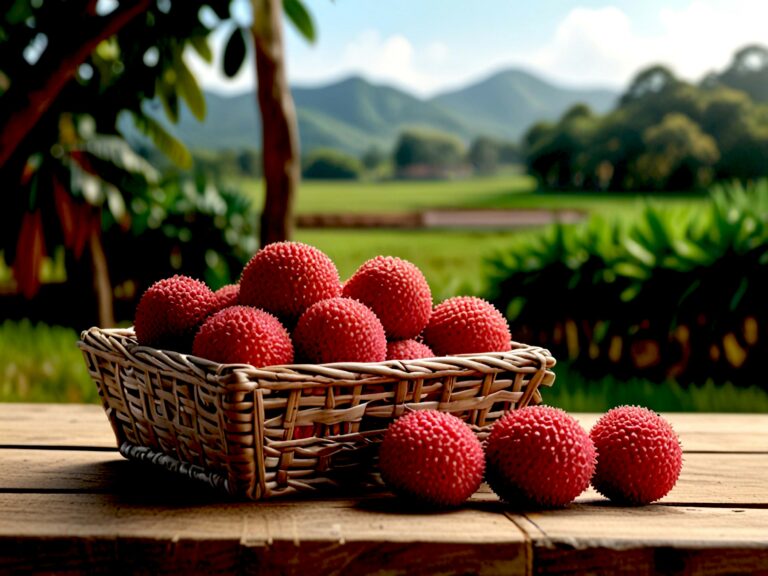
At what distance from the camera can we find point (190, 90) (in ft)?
6.65

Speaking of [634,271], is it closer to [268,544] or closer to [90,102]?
[90,102]

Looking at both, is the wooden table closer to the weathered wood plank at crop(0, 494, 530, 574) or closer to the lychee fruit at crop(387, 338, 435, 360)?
the weathered wood plank at crop(0, 494, 530, 574)

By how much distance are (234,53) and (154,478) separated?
3.70 feet

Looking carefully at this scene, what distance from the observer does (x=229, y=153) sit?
9.11 m

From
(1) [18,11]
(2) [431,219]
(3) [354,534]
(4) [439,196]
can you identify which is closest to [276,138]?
(1) [18,11]

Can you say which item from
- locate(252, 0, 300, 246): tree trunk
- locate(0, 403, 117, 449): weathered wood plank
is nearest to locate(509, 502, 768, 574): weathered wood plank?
locate(0, 403, 117, 449): weathered wood plank

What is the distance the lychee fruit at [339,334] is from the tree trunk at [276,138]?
6.83ft

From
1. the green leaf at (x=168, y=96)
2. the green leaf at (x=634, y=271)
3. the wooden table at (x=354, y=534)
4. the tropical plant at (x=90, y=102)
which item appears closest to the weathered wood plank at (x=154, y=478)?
the wooden table at (x=354, y=534)

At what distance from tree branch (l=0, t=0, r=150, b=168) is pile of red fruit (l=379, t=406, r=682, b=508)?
4.12ft

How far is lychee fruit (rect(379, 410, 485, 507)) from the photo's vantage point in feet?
2.73

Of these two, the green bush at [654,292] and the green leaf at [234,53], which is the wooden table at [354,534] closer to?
the green leaf at [234,53]

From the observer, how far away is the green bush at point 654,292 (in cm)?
257

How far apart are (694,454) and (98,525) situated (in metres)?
0.72

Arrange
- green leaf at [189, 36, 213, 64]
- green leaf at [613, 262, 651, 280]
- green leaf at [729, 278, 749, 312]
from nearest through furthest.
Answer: green leaf at [189, 36, 213, 64], green leaf at [729, 278, 749, 312], green leaf at [613, 262, 651, 280]
